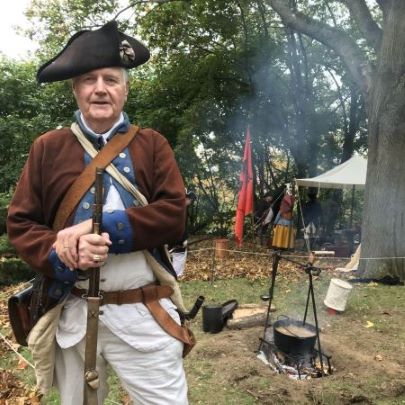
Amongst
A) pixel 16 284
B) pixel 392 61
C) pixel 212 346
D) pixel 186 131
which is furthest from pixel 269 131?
pixel 212 346

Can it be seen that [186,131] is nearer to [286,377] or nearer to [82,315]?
[286,377]

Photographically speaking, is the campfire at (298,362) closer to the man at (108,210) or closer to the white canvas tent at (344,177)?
the man at (108,210)

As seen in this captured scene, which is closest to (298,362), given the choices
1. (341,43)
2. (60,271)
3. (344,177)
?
(60,271)

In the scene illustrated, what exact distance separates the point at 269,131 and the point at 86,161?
53.5ft

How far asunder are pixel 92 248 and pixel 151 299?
0.44m

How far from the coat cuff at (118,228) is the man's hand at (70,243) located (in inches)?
2.7

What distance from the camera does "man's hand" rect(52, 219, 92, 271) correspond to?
5.45ft

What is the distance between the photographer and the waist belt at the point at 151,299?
1893mm

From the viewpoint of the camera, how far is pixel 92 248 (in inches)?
64.5

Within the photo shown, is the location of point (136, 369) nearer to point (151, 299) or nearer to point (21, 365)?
point (151, 299)

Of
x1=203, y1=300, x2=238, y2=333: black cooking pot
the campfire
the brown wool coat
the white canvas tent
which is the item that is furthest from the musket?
the white canvas tent

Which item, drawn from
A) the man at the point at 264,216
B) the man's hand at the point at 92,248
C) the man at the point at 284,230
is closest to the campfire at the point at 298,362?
the man's hand at the point at 92,248

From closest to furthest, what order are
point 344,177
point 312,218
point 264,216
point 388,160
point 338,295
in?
point 338,295
point 388,160
point 344,177
point 264,216
point 312,218

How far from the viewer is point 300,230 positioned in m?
16.5
